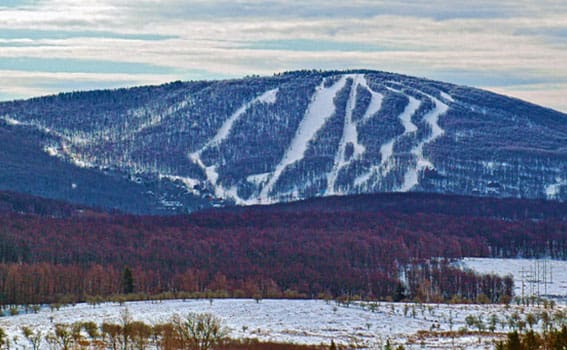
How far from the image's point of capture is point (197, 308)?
154250 millimetres

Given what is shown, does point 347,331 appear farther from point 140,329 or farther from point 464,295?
point 464,295

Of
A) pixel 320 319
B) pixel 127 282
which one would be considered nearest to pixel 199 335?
pixel 320 319

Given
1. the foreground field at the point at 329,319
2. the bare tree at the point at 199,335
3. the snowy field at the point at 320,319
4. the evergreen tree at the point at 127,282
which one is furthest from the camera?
the evergreen tree at the point at 127,282

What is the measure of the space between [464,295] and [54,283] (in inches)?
2521

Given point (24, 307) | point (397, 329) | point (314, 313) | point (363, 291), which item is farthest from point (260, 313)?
point (363, 291)

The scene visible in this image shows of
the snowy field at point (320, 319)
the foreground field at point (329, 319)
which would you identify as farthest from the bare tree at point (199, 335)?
the snowy field at point (320, 319)


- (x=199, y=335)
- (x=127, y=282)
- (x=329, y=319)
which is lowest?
(x=199, y=335)

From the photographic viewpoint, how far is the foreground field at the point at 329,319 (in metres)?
133

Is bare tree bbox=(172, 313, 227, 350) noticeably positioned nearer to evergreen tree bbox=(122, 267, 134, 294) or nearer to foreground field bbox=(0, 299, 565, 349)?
foreground field bbox=(0, 299, 565, 349)

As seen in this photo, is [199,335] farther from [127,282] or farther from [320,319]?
[127,282]

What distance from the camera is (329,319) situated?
149 metres

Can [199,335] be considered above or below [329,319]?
below

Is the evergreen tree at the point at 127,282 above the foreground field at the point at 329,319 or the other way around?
above

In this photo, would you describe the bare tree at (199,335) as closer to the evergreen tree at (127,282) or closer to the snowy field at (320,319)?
the snowy field at (320,319)
